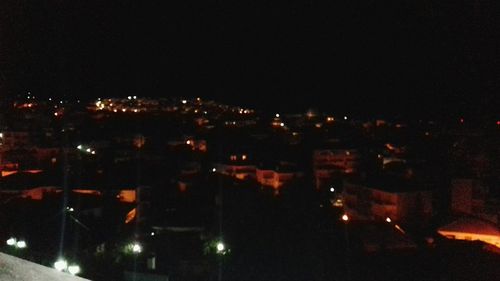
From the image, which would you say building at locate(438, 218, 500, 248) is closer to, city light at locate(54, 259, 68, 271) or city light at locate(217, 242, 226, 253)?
city light at locate(217, 242, 226, 253)

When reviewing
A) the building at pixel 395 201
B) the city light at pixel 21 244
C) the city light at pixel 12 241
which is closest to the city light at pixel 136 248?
the city light at pixel 21 244

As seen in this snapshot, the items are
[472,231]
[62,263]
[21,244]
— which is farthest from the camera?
[472,231]

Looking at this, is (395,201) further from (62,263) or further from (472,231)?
(62,263)

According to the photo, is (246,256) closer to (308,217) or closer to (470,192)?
(308,217)

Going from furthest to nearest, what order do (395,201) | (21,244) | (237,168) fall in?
(237,168) → (395,201) → (21,244)

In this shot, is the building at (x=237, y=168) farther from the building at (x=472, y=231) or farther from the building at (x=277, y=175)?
the building at (x=472, y=231)

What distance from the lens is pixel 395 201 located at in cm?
1140

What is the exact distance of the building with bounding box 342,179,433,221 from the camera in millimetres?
11430

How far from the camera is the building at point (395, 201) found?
1143cm

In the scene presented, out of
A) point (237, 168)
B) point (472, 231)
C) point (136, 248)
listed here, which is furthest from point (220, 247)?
point (237, 168)

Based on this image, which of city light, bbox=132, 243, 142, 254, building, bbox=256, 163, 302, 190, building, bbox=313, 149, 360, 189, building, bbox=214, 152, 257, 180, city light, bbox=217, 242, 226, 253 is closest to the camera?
city light, bbox=132, 243, 142, 254

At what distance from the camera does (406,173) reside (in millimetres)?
14125

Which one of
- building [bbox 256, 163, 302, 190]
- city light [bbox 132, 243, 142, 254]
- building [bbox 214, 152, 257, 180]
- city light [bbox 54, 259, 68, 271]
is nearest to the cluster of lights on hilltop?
building [bbox 214, 152, 257, 180]

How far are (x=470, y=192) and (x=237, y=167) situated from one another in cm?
683
